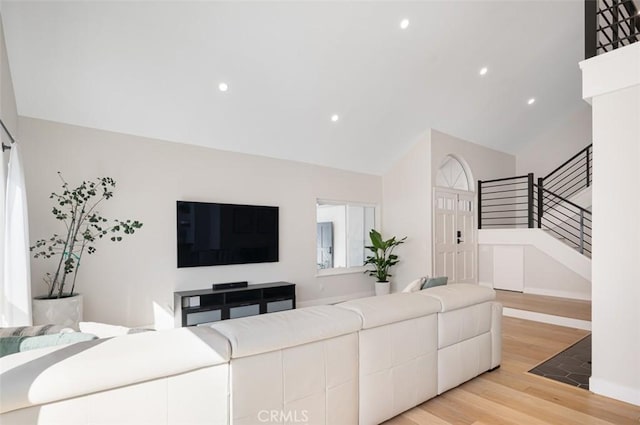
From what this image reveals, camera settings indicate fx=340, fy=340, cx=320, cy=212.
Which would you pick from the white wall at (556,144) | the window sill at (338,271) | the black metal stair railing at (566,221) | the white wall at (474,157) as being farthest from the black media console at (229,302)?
the white wall at (556,144)

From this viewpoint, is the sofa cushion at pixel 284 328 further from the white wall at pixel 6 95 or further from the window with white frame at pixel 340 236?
the window with white frame at pixel 340 236

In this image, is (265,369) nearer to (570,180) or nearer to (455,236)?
(455,236)

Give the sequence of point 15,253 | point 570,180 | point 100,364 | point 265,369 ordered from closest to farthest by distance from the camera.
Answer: point 100,364, point 265,369, point 15,253, point 570,180

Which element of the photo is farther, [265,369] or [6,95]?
[6,95]

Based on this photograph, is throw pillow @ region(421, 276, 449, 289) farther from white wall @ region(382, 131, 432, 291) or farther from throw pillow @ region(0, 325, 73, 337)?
white wall @ region(382, 131, 432, 291)

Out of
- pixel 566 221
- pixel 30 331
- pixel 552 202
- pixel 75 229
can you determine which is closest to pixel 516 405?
pixel 30 331

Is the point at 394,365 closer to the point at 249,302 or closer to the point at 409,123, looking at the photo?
the point at 249,302

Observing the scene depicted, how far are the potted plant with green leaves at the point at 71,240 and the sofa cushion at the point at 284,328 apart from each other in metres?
2.54

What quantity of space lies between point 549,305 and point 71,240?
20.8ft

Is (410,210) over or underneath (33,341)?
over

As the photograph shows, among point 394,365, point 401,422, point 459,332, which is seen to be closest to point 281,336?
point 394,365

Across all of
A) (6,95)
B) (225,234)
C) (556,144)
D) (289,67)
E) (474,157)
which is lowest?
(225,234)

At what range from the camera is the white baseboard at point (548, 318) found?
424cm

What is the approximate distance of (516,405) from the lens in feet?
7.83
